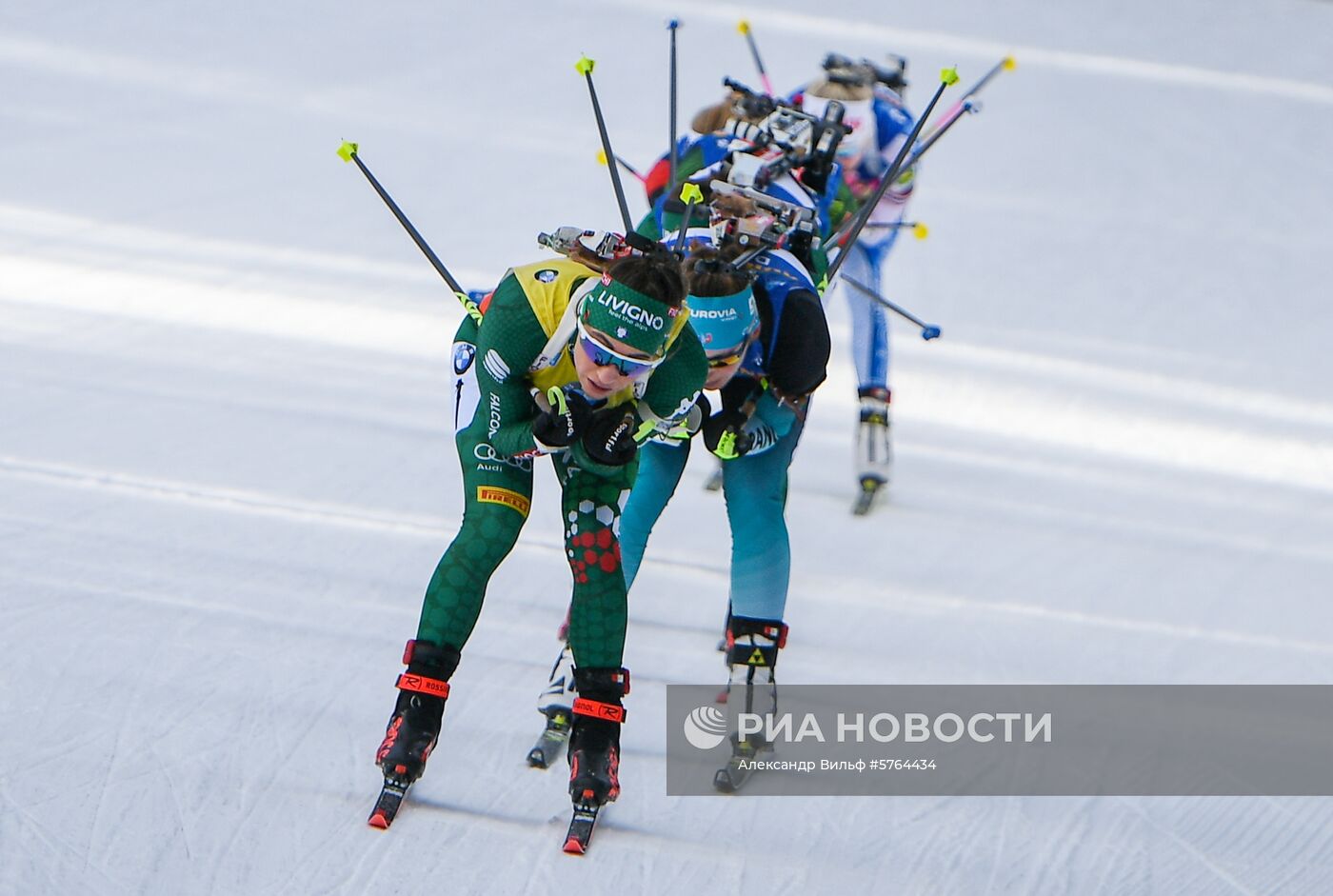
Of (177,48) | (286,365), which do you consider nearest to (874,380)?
(286,365)

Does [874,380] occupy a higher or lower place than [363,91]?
lower

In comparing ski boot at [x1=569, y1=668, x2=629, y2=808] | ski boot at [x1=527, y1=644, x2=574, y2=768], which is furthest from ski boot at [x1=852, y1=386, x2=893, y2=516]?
ski boot at [x1=569, y1=668, x2=629, y2=808]

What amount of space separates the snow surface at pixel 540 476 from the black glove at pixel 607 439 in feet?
3.06

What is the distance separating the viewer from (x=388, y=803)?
346cm

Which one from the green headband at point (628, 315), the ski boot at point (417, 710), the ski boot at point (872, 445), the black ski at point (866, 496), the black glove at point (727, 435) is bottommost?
the ski boot at point (417, 710)

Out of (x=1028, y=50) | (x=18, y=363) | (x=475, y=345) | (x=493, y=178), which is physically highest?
(x=1028, y=50)

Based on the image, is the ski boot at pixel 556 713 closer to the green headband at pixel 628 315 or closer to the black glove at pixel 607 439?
the black glove at pixel 607 439

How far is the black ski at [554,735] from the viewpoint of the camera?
152 inches

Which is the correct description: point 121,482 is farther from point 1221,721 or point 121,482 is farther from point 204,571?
point 1221,721

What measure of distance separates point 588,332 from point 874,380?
2.86 m

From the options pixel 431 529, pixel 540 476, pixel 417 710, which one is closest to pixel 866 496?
pixel 540 476

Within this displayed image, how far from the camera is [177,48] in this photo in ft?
33.5

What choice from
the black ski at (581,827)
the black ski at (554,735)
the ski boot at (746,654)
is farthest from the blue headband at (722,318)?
the black ski at (581,827)

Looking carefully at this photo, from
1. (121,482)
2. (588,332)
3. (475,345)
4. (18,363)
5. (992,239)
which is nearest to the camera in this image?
(588,332)
